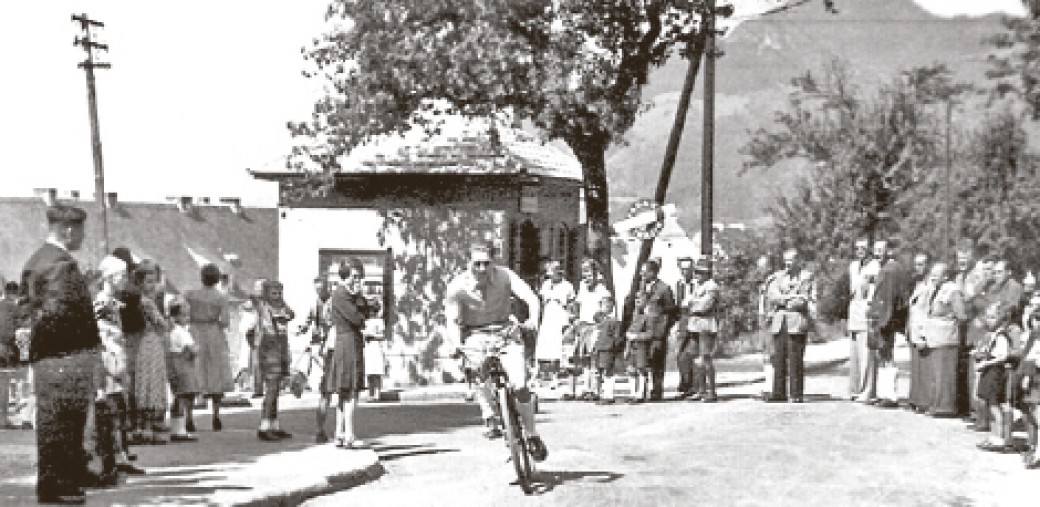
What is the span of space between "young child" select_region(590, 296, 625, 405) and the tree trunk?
4.88m

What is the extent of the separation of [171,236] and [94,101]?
34621 mm

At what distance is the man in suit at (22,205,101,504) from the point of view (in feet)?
33.7

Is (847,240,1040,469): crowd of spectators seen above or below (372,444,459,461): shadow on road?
above

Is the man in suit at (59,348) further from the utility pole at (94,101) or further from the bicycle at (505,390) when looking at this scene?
the utility pole at (94,101)

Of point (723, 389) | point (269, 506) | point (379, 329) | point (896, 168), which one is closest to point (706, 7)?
point (723, 389)

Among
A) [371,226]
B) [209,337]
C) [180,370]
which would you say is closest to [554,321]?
[209,337]

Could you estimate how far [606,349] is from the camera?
65.2ft

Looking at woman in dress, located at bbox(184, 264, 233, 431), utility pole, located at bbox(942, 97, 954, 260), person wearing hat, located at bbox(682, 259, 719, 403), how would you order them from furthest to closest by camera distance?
1. utility pole, located at bbox(942, 97, 954, 260)
2. person wearing hat, located at bbox(682, 259, 719, 403)
3. woman in dress, located at bbox(184, 264, 233, 431)

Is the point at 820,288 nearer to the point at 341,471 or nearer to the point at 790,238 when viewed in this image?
the point at 790,238

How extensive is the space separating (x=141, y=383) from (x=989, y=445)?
7.77 meters

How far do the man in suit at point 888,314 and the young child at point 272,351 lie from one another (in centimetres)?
723

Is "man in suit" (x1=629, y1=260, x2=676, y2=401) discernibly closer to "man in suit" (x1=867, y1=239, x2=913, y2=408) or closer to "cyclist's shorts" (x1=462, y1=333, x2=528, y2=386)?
"man in suit" (x1=867, y1=239, x2=913, y2=408)

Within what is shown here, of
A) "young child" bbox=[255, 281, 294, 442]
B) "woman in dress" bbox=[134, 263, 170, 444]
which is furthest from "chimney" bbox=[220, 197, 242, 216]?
"woman in dress" bbox=[134, 263, 170, 444]

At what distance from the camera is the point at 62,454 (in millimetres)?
10375
